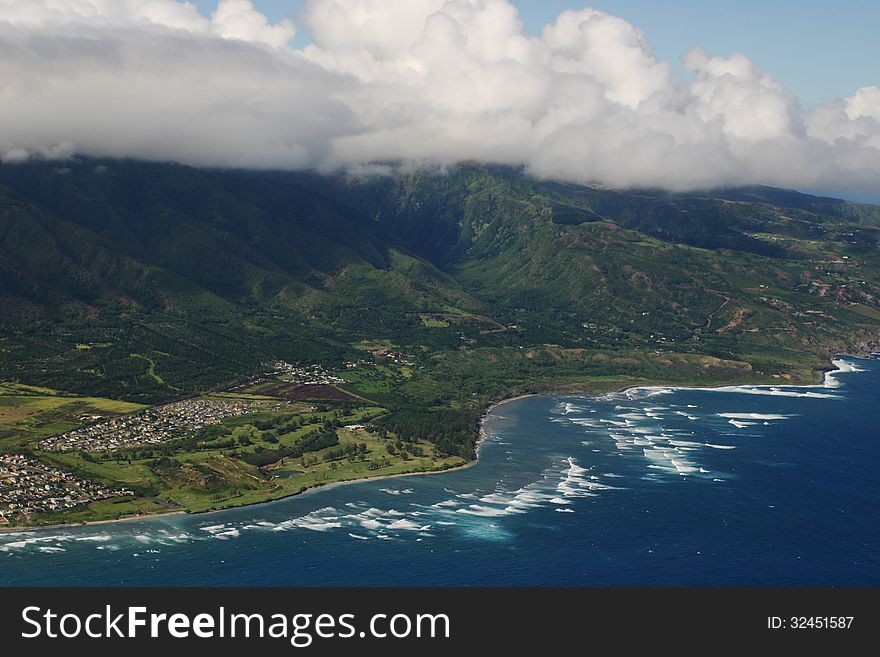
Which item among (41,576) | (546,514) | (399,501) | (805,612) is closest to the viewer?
(805,612)

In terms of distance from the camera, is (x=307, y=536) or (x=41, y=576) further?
(x=307, y=536)

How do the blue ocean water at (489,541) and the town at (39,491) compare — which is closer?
the blue ocean water at (489,541)

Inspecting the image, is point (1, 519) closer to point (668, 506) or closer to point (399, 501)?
point (399, 501)

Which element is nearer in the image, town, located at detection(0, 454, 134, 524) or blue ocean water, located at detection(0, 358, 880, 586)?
blue ocean water, located at detection(0, 358, 880, 586)

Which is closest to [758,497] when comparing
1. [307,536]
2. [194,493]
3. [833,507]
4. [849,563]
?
[833,507]

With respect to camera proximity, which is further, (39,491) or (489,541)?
(39,491)

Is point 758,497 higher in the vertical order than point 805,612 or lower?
lower

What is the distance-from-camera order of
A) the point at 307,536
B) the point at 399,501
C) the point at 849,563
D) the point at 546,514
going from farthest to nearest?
the point at 399,501 < the point at 546,514 < the point at 307,536 < the point at 849,563
